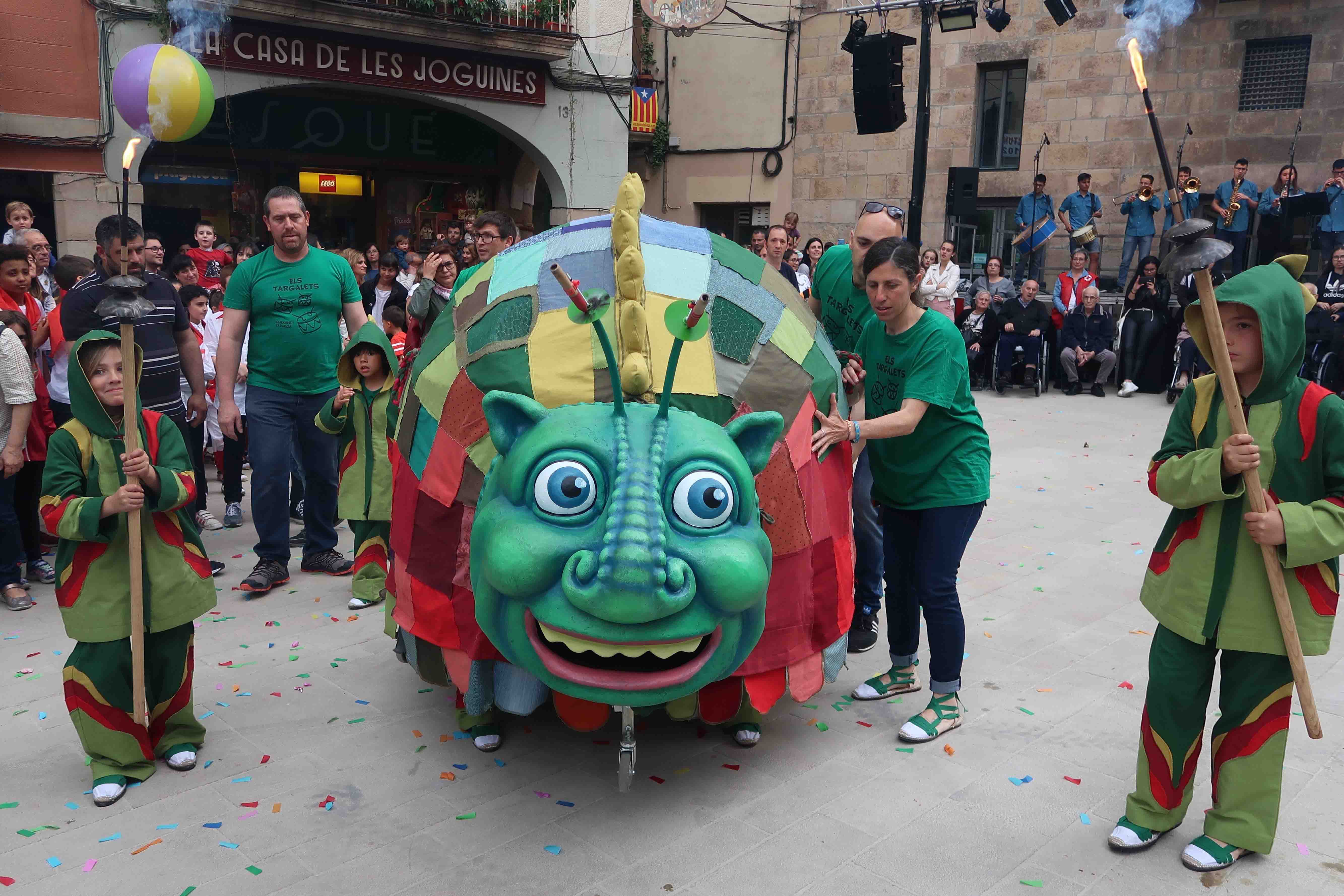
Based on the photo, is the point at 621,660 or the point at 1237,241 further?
the point at 1237,241

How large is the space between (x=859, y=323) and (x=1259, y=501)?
82.4 inches

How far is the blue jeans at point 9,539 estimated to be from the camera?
18.2 feet

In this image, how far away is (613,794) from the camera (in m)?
3.70

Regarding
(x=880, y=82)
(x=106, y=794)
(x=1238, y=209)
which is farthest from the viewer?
(x=1238, y=209)

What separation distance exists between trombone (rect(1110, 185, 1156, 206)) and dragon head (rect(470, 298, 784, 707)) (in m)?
10.4

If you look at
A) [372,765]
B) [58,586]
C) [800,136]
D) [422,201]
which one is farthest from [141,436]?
[800,136]

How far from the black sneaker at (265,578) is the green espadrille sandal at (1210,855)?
455cm

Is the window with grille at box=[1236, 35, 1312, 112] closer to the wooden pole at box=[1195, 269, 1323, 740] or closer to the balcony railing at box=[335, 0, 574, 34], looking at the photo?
the balcony railing at box=[335, 0, 574, 34]

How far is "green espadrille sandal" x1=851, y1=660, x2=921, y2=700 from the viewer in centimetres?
452

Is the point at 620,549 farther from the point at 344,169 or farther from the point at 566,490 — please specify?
the point at 344,169

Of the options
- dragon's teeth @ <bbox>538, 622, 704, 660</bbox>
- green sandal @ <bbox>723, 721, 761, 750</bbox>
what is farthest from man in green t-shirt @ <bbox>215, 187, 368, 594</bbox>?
dragon's teeth @ <bbox>538, 622, 704, 660</bbox>

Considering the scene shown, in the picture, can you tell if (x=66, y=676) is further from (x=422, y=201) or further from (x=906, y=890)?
(x=422, y=201)

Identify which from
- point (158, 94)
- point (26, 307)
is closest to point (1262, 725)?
point (158, 94)

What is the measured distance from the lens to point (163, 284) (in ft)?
18.3
